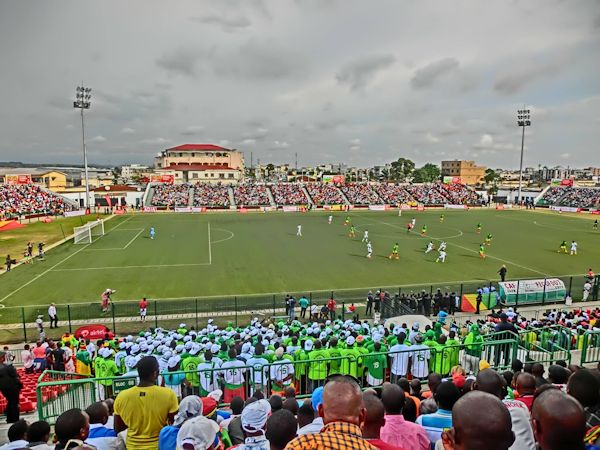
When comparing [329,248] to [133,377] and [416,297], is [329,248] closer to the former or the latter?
[416,297]

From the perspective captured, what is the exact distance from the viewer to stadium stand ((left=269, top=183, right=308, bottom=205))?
8219 centimetres

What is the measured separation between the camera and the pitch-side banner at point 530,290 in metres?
22.4

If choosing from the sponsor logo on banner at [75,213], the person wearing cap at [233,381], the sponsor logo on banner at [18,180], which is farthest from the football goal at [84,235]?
the person wearing cap at [233,381]

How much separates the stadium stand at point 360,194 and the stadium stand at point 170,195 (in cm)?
3246

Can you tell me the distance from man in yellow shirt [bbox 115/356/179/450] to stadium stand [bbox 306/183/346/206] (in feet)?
254

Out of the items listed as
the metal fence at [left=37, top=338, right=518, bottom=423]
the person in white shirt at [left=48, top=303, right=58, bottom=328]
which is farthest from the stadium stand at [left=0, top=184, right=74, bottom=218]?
the metal fence at [left=37, top=338, right=518, bottom=423]

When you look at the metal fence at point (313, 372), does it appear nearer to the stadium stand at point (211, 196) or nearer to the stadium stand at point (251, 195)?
the stadium stand at point (211, 196)

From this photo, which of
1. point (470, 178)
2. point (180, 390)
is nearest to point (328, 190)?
point (180, 390)

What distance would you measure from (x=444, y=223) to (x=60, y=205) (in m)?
58.3

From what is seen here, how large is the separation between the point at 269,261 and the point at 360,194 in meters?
57.3

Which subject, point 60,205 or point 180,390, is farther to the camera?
point 60,205

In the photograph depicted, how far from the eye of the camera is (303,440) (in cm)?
279

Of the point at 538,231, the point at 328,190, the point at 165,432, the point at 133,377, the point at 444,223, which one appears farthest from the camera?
the point at 328,190

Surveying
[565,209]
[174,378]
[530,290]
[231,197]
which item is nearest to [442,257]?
[530,290]
